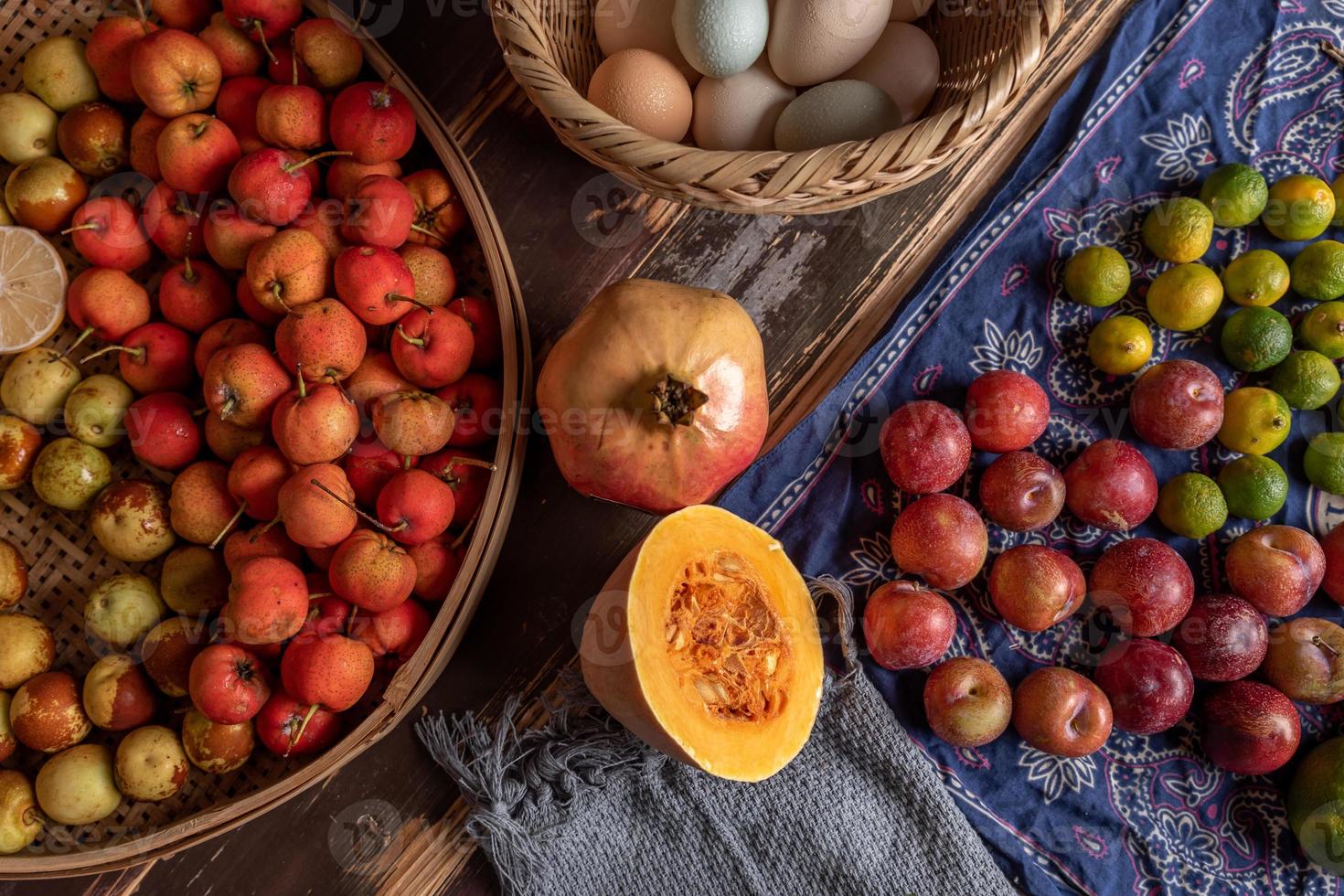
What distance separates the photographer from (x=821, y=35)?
1.14 m

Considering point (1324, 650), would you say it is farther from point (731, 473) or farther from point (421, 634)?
point (421, 634)

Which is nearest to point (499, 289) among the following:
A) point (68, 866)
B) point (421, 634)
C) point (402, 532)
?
point (402, 532)

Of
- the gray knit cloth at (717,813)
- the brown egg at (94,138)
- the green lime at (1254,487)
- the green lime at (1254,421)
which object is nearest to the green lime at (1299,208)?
the green lime at (1254,421)

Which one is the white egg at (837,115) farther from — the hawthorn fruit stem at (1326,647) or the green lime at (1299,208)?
the hawthorn fruit stem at (1326,647)

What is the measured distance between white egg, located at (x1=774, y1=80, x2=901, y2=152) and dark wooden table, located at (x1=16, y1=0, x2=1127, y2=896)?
0.21 m

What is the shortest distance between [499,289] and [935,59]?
67 cm

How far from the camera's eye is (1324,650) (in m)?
1.26

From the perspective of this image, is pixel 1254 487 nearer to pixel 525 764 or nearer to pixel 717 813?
pixel 717 813

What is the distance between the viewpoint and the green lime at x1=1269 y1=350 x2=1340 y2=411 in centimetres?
131

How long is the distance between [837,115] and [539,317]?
0.51 metres

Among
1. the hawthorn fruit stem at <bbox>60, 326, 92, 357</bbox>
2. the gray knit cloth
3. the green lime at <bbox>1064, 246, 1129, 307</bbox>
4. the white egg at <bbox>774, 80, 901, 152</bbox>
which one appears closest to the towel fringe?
the gray knit cloth

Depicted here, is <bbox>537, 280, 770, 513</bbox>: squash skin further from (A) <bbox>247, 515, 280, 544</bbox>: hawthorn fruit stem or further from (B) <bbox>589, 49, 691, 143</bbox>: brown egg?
(A) <bbox>247, 515, 280, 544</bbox>: hawthorn fruit stem

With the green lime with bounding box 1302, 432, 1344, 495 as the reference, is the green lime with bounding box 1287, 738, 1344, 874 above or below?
below

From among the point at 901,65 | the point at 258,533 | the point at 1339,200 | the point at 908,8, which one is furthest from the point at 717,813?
the point at 1339,200
